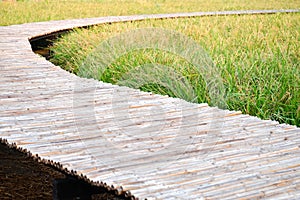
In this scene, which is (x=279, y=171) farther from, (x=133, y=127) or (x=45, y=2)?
(x=45, y=2)

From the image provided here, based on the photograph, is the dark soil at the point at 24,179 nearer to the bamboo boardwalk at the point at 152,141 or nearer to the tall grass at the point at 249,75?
the bamboo boardwalk at the point at 152,141

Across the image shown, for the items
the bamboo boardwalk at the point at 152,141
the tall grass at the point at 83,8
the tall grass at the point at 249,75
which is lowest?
the tall grass at the point at 83,8

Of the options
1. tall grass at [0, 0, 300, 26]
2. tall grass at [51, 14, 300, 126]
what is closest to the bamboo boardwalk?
tall grass at [51, 14, 300, 126]

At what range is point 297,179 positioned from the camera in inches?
89.7

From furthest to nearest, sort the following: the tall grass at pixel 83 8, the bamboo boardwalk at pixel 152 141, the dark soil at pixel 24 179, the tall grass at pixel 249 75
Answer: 1. the tall grass at pixel 83 8
2. the dark soil at pixel 24 179
3. the tall grass at pixel 249 75
4. the bamboo boardwalk at pixel 152 141

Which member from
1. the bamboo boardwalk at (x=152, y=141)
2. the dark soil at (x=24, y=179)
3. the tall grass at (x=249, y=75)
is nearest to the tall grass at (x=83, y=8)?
the tall grass at (x=249, y=75)

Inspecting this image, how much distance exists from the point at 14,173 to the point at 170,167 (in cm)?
294

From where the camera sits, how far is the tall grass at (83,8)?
1196 centimetres

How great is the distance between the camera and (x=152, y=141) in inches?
107

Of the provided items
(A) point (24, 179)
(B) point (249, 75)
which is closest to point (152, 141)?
(B) point (249, 75)

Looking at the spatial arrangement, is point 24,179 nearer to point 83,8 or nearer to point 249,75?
point 249,75

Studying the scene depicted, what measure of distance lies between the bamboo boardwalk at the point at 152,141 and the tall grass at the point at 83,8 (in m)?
7.66

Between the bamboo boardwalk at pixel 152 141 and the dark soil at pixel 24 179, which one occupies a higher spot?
the bamboo boardwalk at pixel 152 141

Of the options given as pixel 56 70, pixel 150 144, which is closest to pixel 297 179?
pixel 150 144
